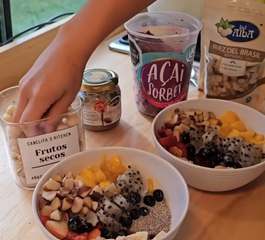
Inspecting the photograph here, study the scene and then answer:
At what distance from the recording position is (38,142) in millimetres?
650

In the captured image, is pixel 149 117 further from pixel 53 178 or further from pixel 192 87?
pixel 53 178

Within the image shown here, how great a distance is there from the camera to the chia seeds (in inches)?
22.8

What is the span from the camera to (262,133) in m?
0.75

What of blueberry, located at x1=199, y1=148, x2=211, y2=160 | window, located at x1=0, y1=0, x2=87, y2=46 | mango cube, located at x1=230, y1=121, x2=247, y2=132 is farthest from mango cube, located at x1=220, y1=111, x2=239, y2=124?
window, located at x1=0, y1=0, x2=87, y2=46

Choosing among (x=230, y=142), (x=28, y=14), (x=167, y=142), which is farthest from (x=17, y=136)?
(x=28, y=14)

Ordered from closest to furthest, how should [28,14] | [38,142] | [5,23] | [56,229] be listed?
1. [56,229]
2. [38,142]
3. [5,23]
4. [28,14]

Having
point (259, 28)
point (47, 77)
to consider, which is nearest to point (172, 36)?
point (259, 28)

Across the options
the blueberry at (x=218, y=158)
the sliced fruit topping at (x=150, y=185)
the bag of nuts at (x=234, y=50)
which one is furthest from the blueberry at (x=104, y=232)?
the bag of nuts at (x=234, y=50)

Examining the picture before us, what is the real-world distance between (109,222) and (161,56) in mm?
360

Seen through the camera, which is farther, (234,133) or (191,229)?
(234,133)

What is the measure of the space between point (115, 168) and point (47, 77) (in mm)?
175

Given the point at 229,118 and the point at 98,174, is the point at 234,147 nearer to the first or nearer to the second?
the point at 229,118

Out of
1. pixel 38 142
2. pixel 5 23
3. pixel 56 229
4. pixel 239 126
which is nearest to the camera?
pixel 56 229

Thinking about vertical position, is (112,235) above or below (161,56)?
below
